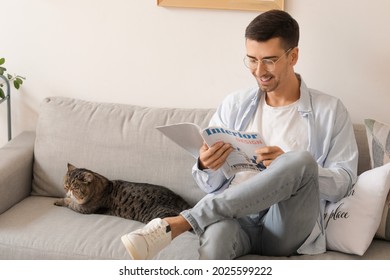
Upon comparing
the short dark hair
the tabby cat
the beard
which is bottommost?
the tabby cat

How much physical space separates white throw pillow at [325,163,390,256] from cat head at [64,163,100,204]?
0.97 metres

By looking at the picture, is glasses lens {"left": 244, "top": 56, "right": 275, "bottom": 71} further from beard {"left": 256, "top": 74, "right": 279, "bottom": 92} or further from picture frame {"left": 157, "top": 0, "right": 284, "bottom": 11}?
picture frame {"left": 157, "top": 0, "right": 284, "bottom": 11}

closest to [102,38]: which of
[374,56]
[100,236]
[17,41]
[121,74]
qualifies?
[121,74]

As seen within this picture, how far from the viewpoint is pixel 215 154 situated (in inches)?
89.7

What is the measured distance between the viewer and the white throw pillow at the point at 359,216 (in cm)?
229

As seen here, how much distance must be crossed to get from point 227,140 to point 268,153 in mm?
144

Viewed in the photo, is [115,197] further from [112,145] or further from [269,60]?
[269,60]

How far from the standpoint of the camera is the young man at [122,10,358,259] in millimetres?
2164

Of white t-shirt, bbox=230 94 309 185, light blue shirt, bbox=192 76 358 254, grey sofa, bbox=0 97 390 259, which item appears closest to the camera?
light blue shirt, bbox=192 76 358 254

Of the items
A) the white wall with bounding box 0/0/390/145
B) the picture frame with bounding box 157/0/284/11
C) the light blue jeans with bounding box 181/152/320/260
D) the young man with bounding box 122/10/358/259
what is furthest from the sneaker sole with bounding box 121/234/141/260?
the picture frame with bounding box 157/0/284/11

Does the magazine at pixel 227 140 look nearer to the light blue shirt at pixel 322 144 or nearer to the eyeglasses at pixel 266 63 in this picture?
the light blue shirt at pixel 322 144
